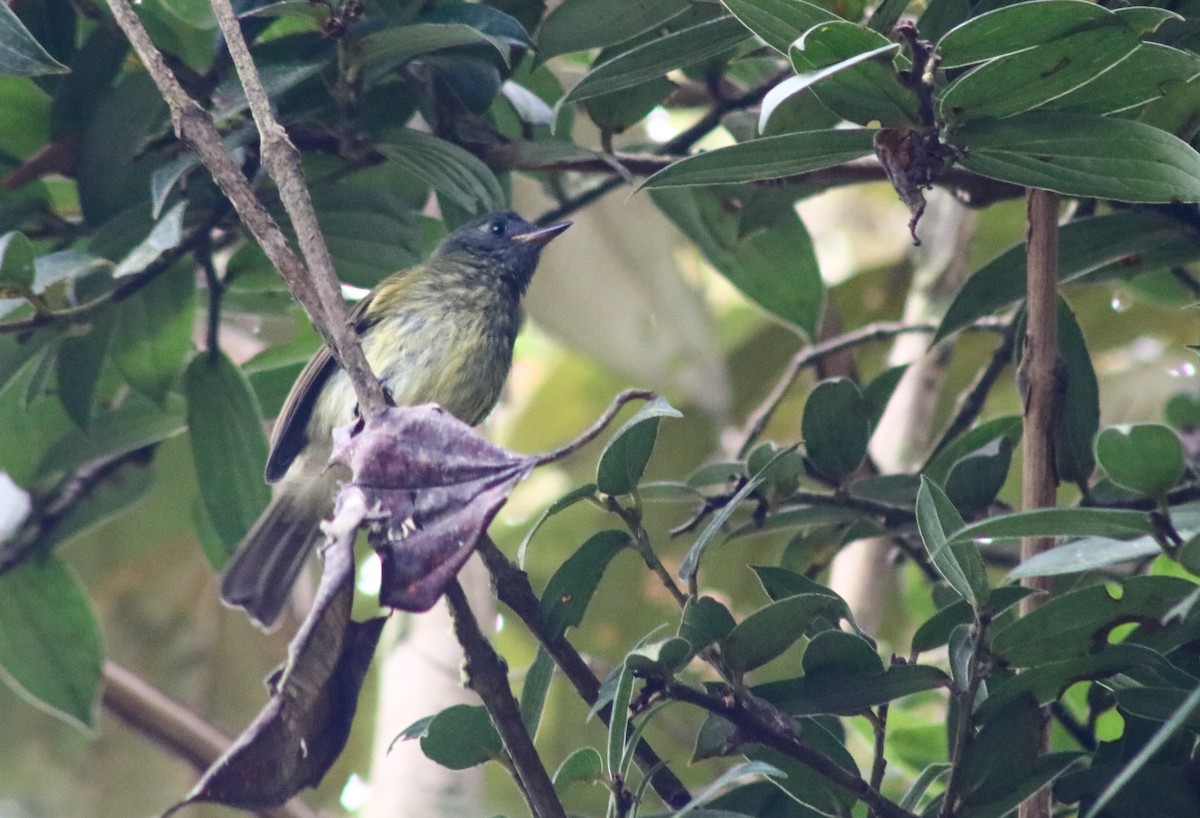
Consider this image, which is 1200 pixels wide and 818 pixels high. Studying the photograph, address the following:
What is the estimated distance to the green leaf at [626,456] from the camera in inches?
59.4

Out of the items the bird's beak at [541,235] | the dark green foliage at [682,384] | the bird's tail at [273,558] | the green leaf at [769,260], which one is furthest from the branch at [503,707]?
the bird's beak at [541,235]

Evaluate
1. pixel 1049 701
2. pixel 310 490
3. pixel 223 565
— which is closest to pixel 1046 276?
pixel 1049 701

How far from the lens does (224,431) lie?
2367mm

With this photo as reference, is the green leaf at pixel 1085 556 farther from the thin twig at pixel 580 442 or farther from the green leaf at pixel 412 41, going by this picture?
the green leaf at pixel 412 41

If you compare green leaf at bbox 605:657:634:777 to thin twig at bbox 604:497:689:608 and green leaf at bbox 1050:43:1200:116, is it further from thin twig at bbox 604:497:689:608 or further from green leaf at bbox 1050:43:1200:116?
green leaf at bbox 1050:43:1200:116

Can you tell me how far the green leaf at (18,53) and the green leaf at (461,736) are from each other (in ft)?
3.12

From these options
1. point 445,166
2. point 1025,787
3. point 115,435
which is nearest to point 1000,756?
point 1025,787

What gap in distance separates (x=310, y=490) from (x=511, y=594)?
6.44ft

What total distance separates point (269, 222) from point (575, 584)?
1.74ft

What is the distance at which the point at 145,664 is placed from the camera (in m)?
3.97

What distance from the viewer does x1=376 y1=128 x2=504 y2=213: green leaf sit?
203 cm

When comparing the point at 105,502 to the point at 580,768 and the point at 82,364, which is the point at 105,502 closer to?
the point at 82,364

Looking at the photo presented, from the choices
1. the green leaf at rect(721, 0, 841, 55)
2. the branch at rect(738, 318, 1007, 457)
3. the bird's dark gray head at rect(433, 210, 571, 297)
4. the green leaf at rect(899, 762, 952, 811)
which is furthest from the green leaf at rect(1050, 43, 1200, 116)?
the bird's dark gray head at rect(433, 210, 571, 297)

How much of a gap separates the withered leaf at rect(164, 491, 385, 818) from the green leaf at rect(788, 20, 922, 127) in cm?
61
